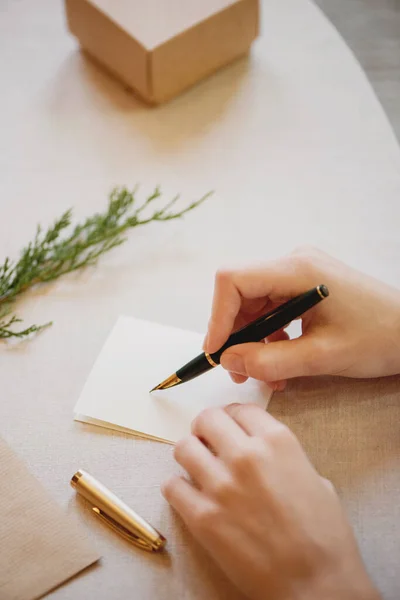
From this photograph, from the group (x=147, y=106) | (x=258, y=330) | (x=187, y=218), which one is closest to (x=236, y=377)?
(x=258, y=330)

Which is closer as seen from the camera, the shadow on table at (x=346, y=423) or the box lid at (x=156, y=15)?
the shadow on table at (x=346, y=423)

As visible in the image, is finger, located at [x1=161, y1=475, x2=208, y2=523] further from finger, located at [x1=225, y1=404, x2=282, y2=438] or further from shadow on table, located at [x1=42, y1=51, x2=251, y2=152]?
shadow on table, located at [x1=42, y1=51, x2=251, y2=152]

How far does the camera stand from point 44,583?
0.86 m

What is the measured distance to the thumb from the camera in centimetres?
96

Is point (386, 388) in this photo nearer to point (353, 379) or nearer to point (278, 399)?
point (353, 379)

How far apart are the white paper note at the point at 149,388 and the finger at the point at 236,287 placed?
90mm

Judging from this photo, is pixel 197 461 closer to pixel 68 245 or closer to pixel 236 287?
pixel 236 287

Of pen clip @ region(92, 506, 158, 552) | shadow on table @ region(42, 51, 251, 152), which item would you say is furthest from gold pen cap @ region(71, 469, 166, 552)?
shadow on table @ region(42, 51, 251, 152)

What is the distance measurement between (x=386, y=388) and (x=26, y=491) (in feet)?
1.92

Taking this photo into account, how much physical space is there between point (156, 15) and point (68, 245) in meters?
0.50

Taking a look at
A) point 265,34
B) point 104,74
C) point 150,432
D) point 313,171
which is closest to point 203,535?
point 150,432

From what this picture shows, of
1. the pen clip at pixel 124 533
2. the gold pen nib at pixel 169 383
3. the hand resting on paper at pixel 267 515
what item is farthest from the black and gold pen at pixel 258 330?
the pen clip at pixel 124 533

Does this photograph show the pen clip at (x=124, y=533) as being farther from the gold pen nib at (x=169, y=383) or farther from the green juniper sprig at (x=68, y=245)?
the green juniper sprig at (x=68, y=245)

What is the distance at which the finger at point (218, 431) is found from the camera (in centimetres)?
92
